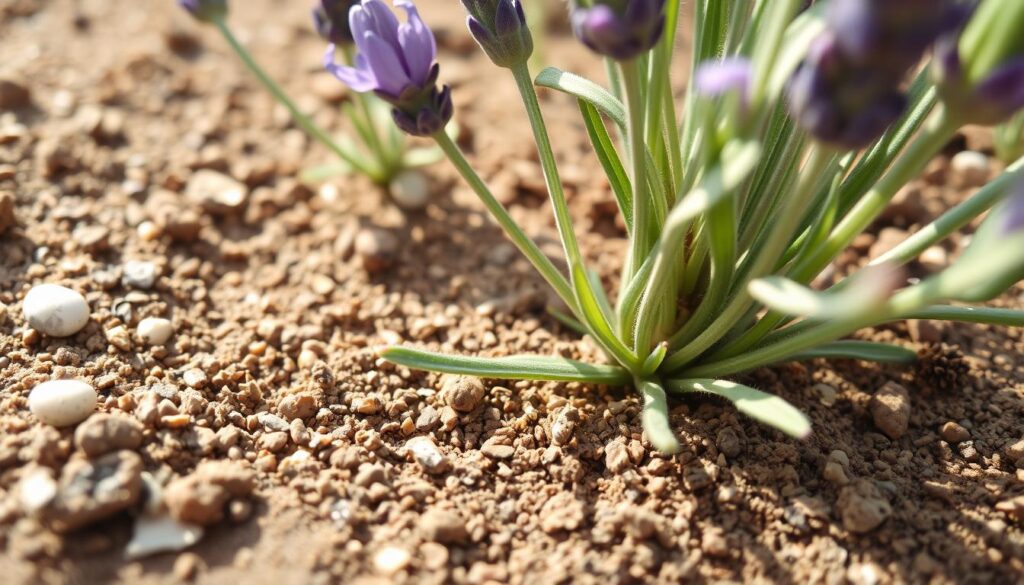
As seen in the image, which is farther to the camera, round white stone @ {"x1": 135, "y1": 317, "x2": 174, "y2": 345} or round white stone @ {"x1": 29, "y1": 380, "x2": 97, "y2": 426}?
round white stone @ {"x1": 135, "y1": 317, "x2": 174, "y2": 345}

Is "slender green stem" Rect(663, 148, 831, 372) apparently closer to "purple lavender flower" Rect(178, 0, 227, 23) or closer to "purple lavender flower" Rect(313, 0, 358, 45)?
"purple lavender flower" Rect(313, 0, 358, 45)

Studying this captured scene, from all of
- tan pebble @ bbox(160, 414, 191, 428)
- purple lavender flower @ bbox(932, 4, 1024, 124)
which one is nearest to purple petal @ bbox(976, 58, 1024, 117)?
purple lavender flower @ bbox(932, 4, 1024, 124)

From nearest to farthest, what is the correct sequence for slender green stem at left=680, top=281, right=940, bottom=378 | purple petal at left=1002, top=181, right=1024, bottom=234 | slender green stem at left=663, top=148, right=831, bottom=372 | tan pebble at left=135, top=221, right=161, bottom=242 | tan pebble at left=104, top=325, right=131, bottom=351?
purple petal at left=1002, top=181, right=1024, bottom=234, slender green stem at left=680, top=281, right=940, bottom=378, slender green stem at left=663, top=148, right=831, bottom=372, tan pebble at left=104, top=325, right=131, bottom=351, tan pebble at left=135, top=221, right=161, bottom=242

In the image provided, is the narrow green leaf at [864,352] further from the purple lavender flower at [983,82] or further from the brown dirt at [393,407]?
the purple lavender flower at [983,82]

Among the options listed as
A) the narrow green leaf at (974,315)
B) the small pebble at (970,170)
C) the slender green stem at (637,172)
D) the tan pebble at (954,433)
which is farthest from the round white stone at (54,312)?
the small pebble at (970,170)

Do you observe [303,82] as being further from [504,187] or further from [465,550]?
[465,550]

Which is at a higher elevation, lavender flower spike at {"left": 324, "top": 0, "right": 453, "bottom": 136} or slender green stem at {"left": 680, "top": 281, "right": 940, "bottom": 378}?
lavender flower spike at {"left": 324, "top": 0, "right": 453, "bottom": 136}

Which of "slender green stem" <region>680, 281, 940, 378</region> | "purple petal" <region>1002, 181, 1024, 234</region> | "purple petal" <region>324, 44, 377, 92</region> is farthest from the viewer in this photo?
"purple petal" <region>324, 44, 377, 92</region>

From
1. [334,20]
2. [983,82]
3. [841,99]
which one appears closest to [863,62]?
[841,99]
